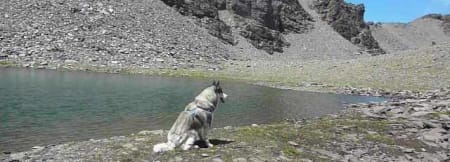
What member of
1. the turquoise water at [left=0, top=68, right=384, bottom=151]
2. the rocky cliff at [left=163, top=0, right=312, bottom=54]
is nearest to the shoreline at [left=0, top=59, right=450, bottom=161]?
the turquoise water at [left=0, top=68, right=384, bottom=151]

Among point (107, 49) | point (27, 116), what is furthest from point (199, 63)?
point (27, 116)

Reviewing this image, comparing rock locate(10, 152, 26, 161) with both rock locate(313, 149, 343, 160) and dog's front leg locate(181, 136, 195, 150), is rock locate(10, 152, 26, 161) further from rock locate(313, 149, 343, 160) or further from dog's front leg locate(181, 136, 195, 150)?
rock locate(313, 149, 343, 160)

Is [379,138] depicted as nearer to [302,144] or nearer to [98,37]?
[302,144]

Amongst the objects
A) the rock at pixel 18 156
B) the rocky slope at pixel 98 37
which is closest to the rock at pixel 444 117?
the rock at pixel 18 156

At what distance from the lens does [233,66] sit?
300ft

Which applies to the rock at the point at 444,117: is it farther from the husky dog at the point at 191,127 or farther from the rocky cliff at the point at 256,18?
the rocky cliff at the point at 256,18

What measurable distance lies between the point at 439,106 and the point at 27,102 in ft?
82.8

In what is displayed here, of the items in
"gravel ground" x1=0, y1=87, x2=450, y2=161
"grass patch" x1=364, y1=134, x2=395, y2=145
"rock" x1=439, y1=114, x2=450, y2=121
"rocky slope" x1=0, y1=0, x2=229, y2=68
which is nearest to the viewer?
"gravel ground" x1=0, y1=87, x2=450, y2=161

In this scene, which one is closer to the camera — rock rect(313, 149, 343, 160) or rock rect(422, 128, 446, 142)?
rock rect(313, 149, 343, 160)

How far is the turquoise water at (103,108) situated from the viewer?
76.0ft

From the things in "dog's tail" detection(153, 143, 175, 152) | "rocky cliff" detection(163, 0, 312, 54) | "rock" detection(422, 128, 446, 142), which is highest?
"rocky cliff" detection(163, 0, 312, 54)

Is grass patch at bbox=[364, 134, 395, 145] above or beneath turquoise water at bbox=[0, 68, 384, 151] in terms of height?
above

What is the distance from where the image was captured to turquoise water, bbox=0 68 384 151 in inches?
912

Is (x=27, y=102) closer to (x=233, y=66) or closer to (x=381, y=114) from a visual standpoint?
(x=381, y=114)
